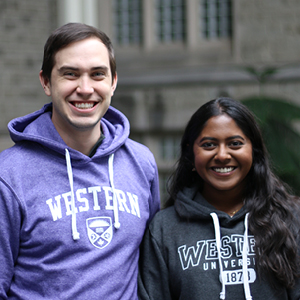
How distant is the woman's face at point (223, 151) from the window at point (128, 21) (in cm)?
637

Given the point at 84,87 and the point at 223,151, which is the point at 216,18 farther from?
the point at 84,87

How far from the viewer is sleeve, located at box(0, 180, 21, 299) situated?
1896 millimetres

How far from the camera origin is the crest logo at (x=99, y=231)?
202 centimetres

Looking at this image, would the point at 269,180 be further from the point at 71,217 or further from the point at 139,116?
the point at 139,116

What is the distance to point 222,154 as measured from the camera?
85.1 inches

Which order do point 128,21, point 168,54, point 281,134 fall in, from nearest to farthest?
point 281,134
point 168,54
point 128,21

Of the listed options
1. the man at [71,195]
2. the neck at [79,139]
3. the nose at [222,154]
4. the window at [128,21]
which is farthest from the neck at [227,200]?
the window at [128,21]

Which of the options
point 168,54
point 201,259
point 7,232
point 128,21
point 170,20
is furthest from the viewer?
point 128,21

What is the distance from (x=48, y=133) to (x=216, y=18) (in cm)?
645

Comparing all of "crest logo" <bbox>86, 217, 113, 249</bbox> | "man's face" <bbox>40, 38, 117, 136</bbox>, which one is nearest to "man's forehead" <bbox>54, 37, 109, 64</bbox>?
"man's face" <bbox>40, 38, 117, 136</bbox>

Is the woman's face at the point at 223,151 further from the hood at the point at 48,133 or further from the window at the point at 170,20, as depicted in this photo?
the window at the point at 170,20

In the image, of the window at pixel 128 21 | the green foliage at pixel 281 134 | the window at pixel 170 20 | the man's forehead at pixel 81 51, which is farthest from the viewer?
the window at pixel 128 21

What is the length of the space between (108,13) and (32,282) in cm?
710

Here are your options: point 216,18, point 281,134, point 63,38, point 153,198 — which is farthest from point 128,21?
point 63,38
